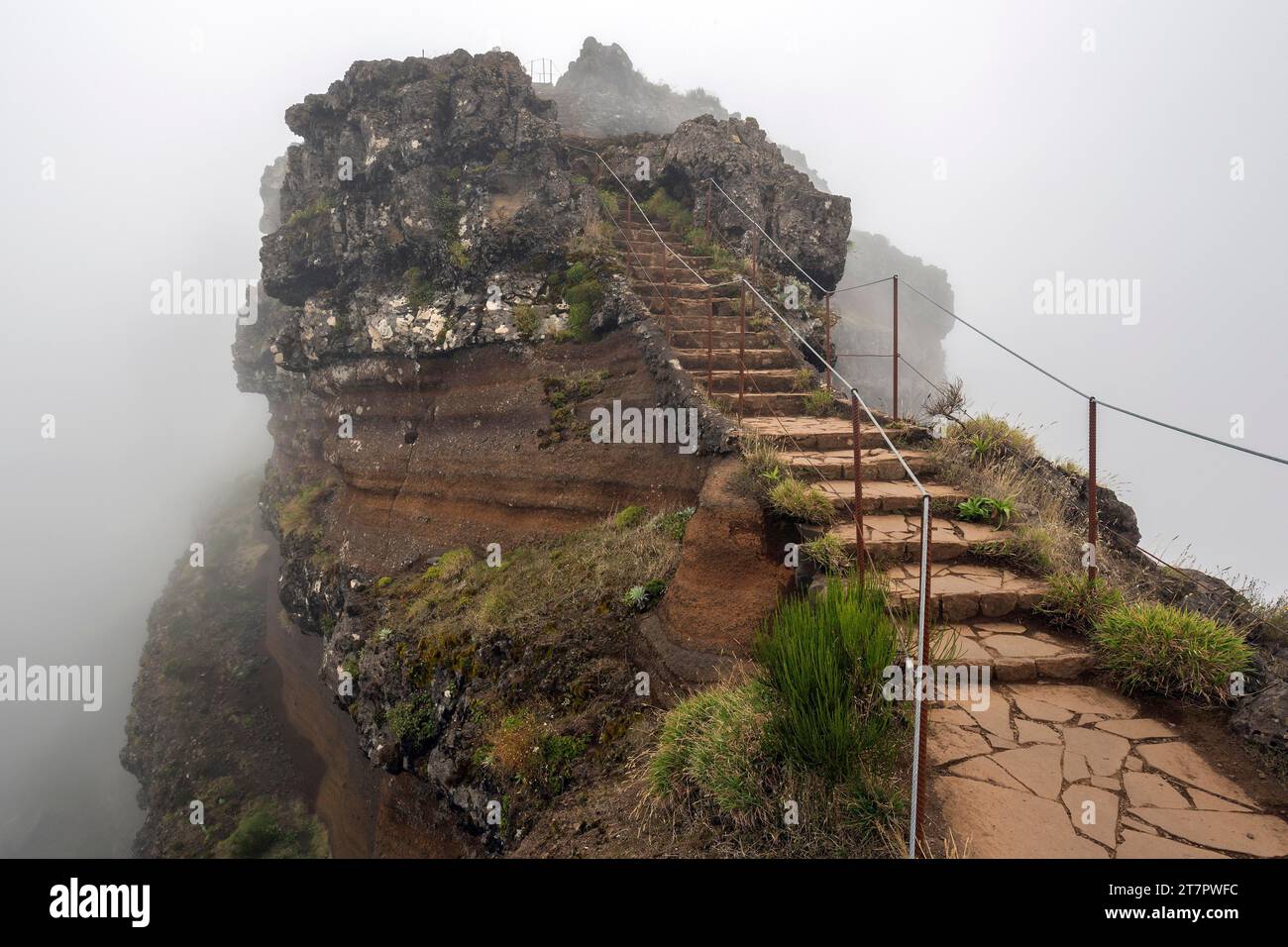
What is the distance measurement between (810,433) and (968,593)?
304 centimetres

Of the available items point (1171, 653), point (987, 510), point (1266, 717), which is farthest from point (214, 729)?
point (1266, 717)

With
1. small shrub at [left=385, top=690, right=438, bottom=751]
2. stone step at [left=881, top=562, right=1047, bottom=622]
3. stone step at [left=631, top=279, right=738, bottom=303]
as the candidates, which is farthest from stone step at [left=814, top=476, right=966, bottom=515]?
stone step at [left=631, top=279, right=738, bottom=303]

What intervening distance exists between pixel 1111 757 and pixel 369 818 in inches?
470

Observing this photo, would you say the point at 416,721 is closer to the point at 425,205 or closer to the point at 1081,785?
the point at 1081,785

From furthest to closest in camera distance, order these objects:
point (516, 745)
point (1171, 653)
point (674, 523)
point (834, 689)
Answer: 1. point (674, 523)
2. point (516, 745)
3. point (1171, 653)
4. point (834, 689)

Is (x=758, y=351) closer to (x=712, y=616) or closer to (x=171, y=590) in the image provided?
(x=712, y=616)

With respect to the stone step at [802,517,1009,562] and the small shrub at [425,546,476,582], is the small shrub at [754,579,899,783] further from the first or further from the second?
the small shrub at [425,546,476,582]

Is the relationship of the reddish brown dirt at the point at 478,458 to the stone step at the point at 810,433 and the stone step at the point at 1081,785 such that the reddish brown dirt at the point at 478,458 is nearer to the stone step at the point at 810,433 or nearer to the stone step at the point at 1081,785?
the stone step at the point at 810,433

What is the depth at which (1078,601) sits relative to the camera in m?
4.55

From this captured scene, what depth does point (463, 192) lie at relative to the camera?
1277 centimetres

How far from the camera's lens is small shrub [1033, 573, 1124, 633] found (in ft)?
14.6

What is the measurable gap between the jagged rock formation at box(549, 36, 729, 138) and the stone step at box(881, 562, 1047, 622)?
25.1 meters
